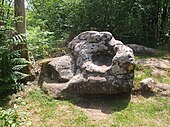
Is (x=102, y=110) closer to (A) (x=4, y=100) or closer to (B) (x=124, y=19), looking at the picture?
(A) (x=4, y=100)

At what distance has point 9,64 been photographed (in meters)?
4.86

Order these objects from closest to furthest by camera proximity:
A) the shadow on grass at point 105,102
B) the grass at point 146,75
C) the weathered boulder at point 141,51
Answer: the shadow on grass at point 105,102 → the grass at point 146,75 → the weathered boulder at point 141,51

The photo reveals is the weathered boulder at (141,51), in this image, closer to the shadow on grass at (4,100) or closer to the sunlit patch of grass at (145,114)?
the sunlit patch of grass at (145,114)

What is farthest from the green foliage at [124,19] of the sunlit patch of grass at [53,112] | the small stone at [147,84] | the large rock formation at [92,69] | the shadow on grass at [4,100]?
the shadow on grass at [4,100]

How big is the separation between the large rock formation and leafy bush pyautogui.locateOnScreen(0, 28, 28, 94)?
1.83ft

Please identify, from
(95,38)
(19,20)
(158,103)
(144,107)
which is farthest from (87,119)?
(19,20)

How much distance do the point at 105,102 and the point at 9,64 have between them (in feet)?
6.31

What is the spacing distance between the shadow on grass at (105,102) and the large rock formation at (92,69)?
145 mm

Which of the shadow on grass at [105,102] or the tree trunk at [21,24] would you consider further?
the tree trunk at [21,24]

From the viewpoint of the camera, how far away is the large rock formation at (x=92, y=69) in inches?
182

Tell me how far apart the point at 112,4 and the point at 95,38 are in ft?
8.18

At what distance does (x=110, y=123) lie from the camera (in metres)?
4.07

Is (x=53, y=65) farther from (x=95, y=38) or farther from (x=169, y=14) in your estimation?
(x=169, y=14)

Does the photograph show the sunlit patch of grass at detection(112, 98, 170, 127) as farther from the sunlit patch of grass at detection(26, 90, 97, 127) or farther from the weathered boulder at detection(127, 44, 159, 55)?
the weathered boulder at detection(127, 44, 159, 55)
